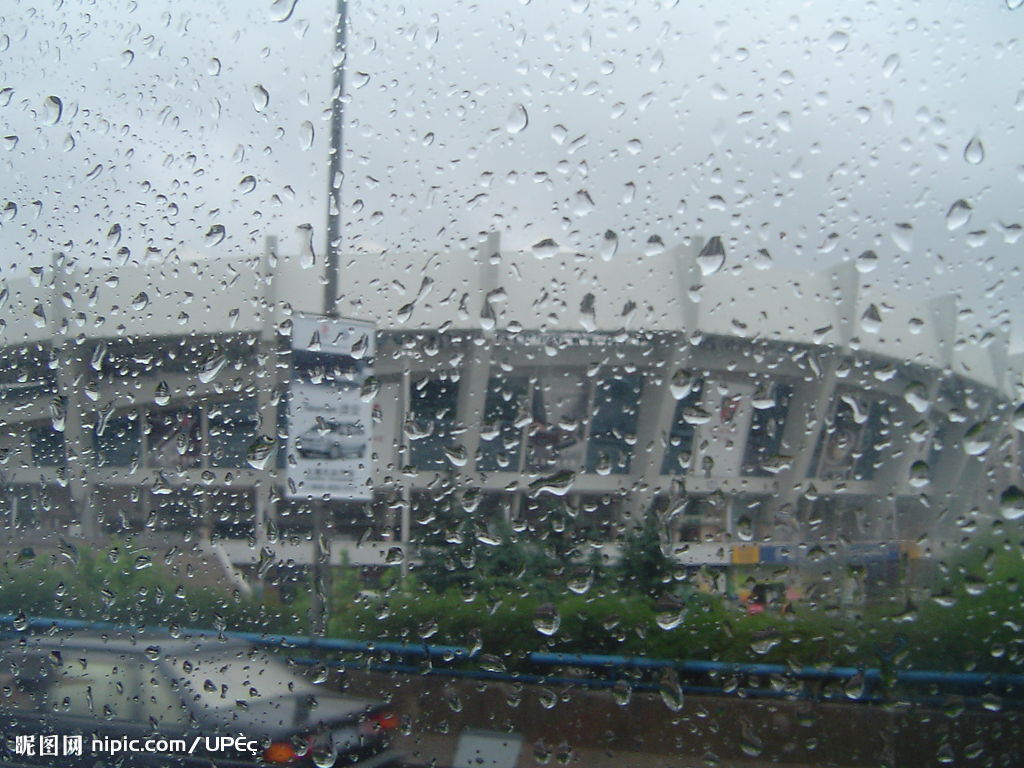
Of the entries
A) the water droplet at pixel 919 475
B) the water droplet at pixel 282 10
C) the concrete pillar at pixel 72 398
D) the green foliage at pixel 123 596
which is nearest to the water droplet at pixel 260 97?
the water droplet at pixel 282 10

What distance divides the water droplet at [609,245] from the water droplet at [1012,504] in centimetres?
124

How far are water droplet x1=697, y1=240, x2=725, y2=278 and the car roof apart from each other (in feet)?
6.04

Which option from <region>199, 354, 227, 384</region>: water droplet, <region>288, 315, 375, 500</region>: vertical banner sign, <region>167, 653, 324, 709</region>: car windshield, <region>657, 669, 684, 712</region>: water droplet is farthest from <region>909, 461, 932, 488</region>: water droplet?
<region>199, 354, 227, 384</region>: water droplet

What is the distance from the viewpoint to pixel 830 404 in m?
2.36

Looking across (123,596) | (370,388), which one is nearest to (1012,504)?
(370,388)

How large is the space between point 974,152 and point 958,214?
17cm

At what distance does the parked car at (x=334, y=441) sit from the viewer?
2686 mm

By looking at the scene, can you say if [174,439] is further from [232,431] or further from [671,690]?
[671,690]

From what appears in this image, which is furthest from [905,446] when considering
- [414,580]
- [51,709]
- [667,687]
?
[51,709]

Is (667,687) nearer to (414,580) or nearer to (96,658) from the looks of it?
(414,580)

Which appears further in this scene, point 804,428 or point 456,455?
point 456,455

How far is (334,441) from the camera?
2.72 metres

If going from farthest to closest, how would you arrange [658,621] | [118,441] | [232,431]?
[118,441], [232,431], [658,621]

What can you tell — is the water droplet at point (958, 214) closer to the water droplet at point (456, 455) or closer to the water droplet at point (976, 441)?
the water droplet at point (976, 441)
